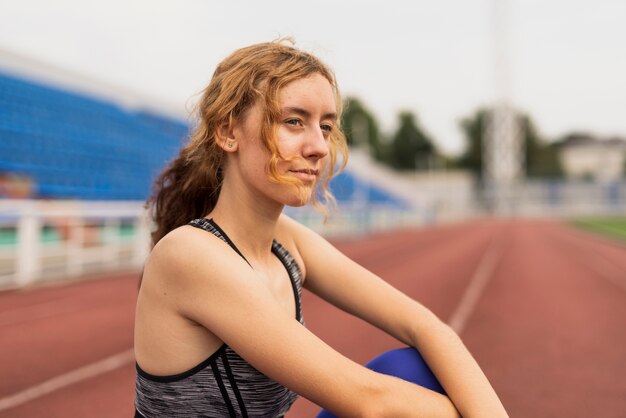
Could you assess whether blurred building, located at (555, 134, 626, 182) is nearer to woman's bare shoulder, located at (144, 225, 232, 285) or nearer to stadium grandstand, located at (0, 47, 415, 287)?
stadium grandstand, located at (0, 47, 415, 287)

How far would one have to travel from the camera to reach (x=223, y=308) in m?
1.31

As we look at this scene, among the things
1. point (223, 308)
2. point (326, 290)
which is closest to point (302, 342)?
point (223, 308)

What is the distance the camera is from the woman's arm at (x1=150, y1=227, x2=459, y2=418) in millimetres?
1306

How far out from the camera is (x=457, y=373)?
5.14ft

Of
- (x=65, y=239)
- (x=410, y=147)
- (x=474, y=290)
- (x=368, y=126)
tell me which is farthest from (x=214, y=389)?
(x=410, y=147)

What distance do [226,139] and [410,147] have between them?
88760mm

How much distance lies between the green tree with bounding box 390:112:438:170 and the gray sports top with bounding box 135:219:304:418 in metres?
88.0

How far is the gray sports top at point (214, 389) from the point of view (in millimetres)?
1410

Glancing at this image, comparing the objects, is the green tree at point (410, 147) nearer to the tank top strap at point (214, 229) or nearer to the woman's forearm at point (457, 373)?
the woman's forearm at point (457, 373)

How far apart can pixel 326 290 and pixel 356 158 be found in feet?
125

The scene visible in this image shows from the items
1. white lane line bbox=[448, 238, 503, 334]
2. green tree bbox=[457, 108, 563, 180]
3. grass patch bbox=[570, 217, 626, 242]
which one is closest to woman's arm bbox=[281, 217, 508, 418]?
white lane line bbox=[448, 238, 503, 334]

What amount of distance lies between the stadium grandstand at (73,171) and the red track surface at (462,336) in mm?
874

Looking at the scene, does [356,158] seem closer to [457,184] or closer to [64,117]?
[64,117]

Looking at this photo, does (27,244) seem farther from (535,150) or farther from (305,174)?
(535,150)
